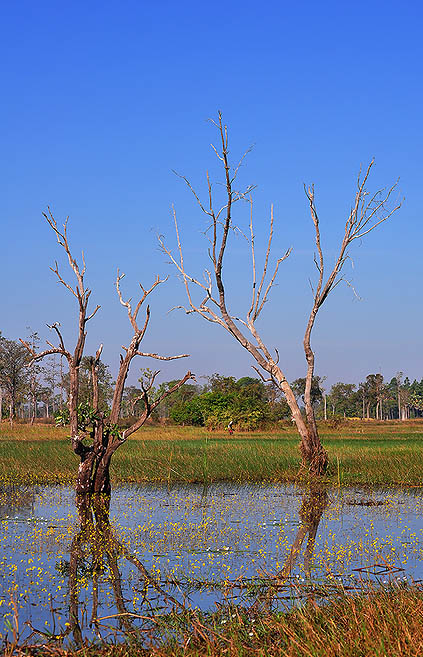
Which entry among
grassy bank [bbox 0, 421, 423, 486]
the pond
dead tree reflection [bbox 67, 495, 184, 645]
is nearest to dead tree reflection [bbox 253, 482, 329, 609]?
the pond

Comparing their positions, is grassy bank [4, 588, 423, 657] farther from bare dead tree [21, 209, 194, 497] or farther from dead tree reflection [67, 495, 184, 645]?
bare dead tree [21, 209, 194, 497]

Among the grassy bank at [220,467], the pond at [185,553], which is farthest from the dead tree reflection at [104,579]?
the grassy bank at [220,467]

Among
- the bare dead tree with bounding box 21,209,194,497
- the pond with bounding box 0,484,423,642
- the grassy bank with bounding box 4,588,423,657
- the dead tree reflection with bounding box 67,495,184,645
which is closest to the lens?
the grassy bank with bounding box 4,588,423,657

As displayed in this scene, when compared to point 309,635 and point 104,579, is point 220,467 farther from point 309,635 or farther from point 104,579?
point 309,635

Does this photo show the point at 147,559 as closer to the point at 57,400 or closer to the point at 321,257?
the point at 321,257

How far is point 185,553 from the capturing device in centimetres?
1151

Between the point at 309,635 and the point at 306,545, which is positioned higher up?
the point at 309,635

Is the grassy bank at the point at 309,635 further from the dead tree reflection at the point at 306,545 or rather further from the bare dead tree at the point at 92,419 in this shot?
the bare dead tree at the point at 92,419

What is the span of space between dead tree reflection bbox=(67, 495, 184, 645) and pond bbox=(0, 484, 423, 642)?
2 cm

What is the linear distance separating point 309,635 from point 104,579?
4.20 m

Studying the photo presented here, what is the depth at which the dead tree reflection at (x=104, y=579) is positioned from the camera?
295 inches

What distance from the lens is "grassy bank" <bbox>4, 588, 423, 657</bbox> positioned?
5.82 meters

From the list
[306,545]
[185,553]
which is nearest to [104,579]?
[185,553]

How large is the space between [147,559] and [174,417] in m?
65.8
